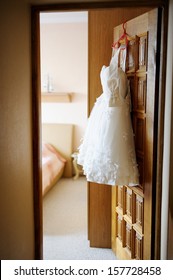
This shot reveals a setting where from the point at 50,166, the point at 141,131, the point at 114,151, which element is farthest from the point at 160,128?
the point at 50,166

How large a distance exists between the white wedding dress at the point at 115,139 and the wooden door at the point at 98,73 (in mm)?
534

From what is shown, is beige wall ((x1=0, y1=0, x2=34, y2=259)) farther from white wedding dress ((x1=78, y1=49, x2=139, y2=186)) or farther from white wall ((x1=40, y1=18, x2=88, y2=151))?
white wall ((x1=40, y1=18, x2=88, y2=151))

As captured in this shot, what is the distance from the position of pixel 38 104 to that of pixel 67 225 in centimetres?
184

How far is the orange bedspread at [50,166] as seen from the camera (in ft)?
13.2

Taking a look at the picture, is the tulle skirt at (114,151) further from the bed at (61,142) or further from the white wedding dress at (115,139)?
the bed at (61,142)

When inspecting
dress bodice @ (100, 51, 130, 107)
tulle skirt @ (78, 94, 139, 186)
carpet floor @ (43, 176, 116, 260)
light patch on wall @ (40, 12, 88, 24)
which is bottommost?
carpet floor @ (43, 176, 116, 260)

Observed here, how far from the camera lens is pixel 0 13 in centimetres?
135

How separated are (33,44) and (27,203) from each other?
908mm

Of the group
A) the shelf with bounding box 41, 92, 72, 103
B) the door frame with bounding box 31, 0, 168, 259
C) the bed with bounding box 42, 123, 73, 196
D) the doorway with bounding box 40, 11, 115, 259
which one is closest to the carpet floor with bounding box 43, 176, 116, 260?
the doorway with bounding box 40, 11, 115, 259

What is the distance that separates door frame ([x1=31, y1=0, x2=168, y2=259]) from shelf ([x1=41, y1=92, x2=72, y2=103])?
317 cm

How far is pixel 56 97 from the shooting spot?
16.6ft

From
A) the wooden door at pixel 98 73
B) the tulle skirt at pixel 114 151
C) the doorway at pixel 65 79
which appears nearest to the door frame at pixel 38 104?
the tulle skirt at pixel 114 151

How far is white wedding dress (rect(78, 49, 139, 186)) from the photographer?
2033 millimetres

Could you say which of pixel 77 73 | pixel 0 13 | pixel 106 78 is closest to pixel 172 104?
pixel 106 78
